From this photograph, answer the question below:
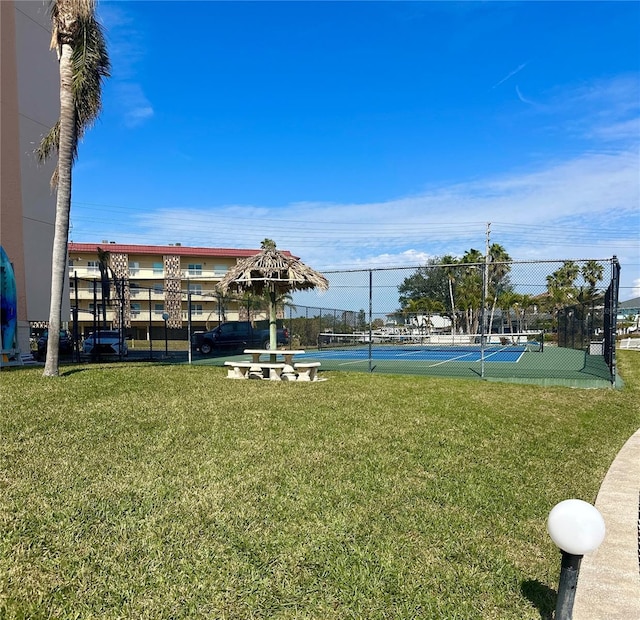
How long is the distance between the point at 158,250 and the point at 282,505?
49.1 meters

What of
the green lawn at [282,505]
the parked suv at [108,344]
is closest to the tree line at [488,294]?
the green lawn at [282,505]

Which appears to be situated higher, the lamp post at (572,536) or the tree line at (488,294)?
the tree line at (488,294)

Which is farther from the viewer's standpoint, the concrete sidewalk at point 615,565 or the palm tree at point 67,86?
the palm tree at point 67,86

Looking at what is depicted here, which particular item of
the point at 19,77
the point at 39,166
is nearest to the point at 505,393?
the point at 39,166

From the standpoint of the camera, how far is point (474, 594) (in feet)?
9.12

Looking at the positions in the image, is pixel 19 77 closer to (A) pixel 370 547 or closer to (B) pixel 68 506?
(B) pixel 68 506

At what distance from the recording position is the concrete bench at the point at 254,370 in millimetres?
11070

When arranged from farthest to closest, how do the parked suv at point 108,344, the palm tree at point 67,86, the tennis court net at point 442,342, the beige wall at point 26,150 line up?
the tennis court net at point 442,342
the parked suv at point 108,344
the beige wall at point 26,150
the palm tree at point 67,86

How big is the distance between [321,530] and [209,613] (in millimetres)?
1084

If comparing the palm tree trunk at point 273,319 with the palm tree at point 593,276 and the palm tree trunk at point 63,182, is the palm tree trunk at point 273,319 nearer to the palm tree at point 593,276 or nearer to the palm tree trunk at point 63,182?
the palm tree trunk at point 63,182

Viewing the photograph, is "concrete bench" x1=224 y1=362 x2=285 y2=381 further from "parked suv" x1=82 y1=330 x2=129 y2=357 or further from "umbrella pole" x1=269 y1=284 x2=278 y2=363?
"parked suv" x1=82 y1=330 x2=129 y2=357

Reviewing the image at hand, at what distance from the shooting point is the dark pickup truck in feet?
72.4

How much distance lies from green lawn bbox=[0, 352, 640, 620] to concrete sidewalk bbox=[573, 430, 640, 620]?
0.18 m

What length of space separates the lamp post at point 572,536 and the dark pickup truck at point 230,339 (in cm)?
1999
